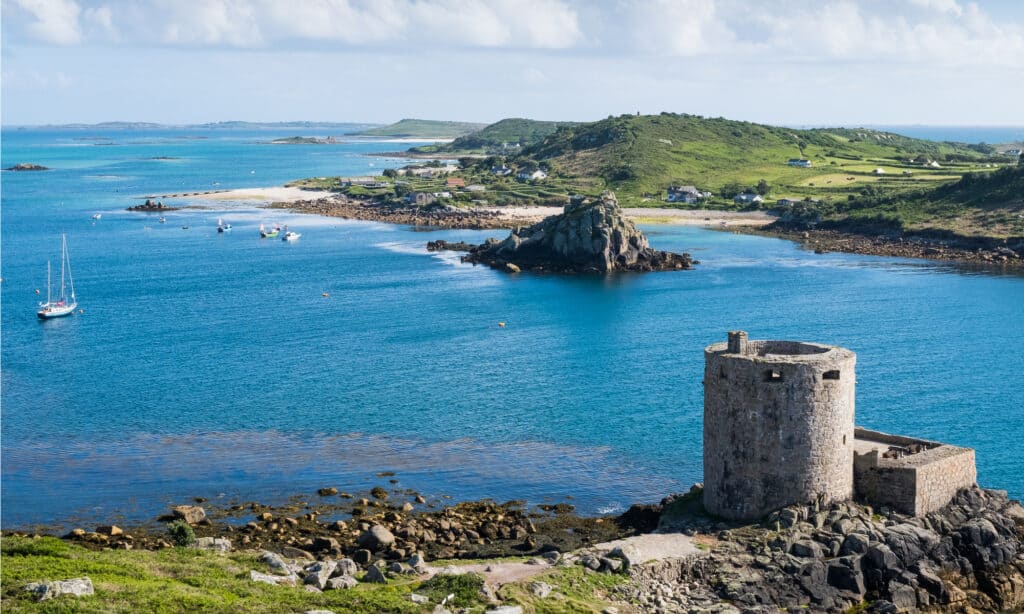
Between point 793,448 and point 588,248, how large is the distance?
86799 millimetres

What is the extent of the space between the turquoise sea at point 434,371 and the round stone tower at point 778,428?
9900mm

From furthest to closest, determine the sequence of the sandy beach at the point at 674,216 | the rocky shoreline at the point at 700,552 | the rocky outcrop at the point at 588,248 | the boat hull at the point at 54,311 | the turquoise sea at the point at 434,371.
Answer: the sandy beach at the point at 674,216, the rocky outcrop at the point at 588,248, the boat hull at the point at 54,311, the turquoise sea at the point at 434,371, the rocky shoreline at the point at 700,552

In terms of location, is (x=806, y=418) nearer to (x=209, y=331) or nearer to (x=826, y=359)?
(x=826, y=359)

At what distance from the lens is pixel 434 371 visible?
245 ft

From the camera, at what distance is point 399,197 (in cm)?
19925

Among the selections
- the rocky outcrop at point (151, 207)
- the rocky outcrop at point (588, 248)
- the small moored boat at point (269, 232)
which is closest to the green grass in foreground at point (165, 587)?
the rocky outcrop at point (588, 248)

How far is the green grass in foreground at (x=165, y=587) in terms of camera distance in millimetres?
30438

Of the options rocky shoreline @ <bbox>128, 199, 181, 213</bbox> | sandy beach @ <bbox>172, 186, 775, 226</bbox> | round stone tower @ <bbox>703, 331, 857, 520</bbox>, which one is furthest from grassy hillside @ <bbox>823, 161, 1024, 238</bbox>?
rocky shoreline @ <bbox>128, 199, 181, 213</bbox>

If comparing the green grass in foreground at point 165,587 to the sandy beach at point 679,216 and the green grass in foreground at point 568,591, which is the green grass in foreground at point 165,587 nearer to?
the green grass in foreground at point 568,591

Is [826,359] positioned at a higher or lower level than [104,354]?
higher

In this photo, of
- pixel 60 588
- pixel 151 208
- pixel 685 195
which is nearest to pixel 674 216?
pixel 685 195

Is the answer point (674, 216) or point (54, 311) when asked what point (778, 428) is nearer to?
point (54, 311)

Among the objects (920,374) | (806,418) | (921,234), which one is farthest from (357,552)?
(921,234)

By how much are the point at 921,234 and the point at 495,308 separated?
2778 inches
